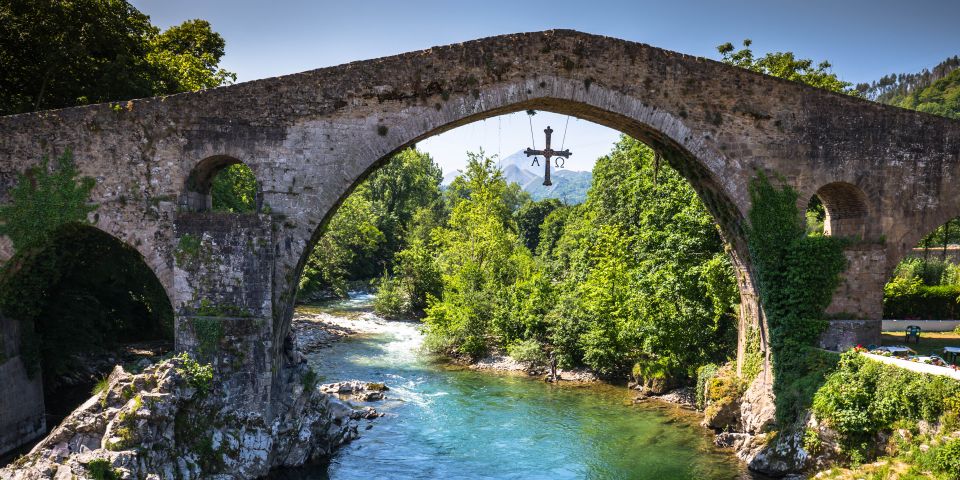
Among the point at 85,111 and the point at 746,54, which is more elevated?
the point at 746,54

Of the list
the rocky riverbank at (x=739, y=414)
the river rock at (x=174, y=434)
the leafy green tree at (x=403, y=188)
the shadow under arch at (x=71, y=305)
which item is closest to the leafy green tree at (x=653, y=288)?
the rocky riverbank at (x=739, y=414)

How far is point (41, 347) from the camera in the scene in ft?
47.0

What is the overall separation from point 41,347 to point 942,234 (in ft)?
116

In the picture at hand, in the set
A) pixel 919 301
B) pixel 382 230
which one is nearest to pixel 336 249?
pixel 382 230

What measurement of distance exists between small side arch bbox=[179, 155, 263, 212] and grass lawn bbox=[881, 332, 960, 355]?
1562 cm

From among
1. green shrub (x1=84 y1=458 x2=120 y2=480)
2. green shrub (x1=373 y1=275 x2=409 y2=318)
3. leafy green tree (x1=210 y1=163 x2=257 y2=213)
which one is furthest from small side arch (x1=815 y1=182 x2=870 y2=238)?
green shrub (x1=373 y1=275 x2=409 y2=318)

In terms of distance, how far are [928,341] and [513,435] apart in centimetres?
1136

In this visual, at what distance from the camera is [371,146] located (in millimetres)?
12320

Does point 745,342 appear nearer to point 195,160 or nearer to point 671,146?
point 671,146

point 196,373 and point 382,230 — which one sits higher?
point 382,230

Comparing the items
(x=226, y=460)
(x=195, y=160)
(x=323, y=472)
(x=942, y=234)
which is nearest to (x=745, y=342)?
(x=323, y=472)

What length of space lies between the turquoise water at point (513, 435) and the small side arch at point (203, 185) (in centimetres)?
556

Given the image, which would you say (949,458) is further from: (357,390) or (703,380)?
(357,390)

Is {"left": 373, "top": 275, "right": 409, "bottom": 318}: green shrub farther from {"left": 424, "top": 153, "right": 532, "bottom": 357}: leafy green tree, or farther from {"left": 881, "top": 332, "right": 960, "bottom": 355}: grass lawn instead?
{"left": 881, "top": 332, "right": 960, "bottom": 355}: grass lawn
